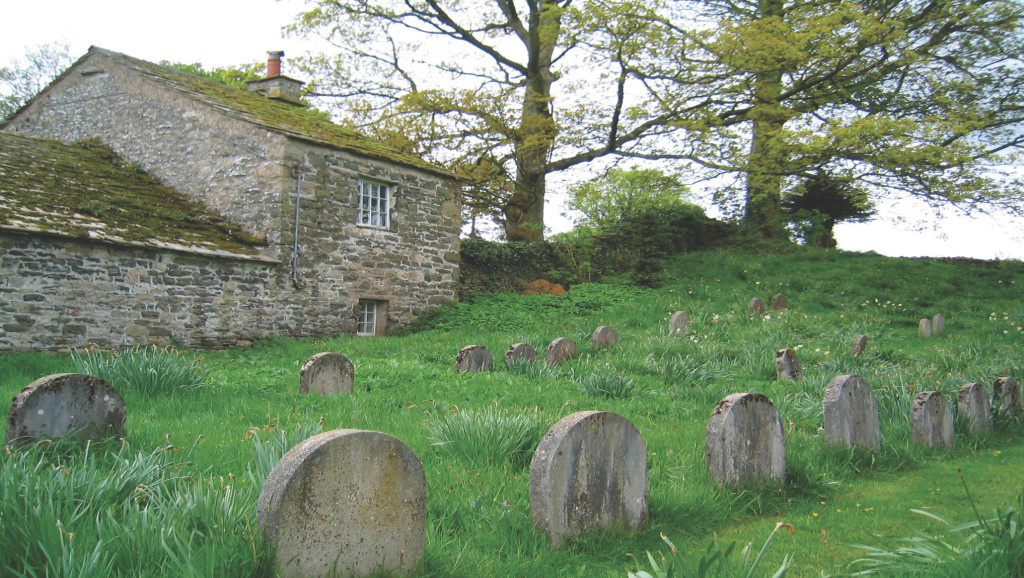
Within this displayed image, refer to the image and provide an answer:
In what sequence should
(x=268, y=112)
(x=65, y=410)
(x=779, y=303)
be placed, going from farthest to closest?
(x=779, y=303) → (x=268, y=112) → (x=65, y=410)

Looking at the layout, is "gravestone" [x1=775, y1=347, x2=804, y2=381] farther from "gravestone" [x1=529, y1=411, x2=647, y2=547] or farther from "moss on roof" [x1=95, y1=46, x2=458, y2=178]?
"moss on roof" [x1=95, y1=46, x2=458, y2=178]

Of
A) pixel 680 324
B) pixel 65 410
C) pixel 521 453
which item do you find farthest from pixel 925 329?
pixel 65 410

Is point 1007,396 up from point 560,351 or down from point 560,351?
down

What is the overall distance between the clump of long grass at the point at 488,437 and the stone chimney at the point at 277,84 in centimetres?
1632

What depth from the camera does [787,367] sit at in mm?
9781

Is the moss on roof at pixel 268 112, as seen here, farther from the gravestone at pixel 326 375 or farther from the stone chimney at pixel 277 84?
the gravestone at pixel 326 375

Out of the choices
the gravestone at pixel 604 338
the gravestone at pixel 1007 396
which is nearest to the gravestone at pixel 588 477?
the gravestone at pixel 1007 396

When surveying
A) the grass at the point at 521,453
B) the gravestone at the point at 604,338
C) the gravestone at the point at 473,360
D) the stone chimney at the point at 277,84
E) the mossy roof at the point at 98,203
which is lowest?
the grass at the point at 521,453

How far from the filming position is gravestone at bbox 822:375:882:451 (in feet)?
20.0

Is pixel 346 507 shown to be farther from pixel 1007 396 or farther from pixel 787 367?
pixel 1007 396

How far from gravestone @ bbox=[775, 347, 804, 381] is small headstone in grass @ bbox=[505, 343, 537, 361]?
3.42m

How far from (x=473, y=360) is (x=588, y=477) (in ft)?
19.4

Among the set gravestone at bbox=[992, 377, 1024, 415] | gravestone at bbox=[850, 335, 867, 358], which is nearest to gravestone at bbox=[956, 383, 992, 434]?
gravestone at bbox=[992, 377, 1024, 415]

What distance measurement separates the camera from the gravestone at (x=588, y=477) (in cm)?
396
